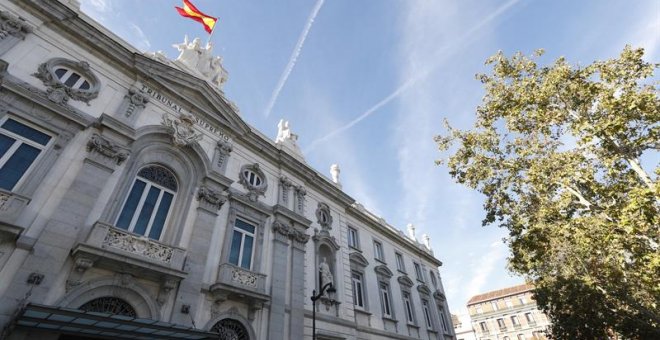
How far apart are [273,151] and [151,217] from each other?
7.18 m

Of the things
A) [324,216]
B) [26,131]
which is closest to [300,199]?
[324,216]

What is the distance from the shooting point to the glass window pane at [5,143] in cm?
869

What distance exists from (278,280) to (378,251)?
10.7 meters

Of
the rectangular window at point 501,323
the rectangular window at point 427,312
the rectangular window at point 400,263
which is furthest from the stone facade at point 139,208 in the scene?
the rectangular window at point 501,323

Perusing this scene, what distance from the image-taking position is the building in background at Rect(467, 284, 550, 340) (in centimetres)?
4766

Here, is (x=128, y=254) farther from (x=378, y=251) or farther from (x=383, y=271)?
(x=378, y=251)

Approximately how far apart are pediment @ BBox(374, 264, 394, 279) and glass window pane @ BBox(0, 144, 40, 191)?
17301 mm

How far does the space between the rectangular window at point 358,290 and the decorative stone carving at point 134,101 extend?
44.0 feet

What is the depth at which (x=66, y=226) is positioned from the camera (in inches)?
341

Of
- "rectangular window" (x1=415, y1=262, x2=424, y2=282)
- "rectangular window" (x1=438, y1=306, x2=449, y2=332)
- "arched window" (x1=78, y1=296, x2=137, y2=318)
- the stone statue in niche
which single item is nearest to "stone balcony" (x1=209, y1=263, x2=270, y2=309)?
"arched window" (x1=78, y1=296, x2=137, y2=318)

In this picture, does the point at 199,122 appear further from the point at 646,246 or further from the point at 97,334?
the point at 646,246

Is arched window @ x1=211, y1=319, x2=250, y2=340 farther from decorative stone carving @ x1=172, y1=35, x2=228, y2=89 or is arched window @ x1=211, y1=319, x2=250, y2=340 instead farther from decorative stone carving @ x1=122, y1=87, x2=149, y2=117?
decorative stone carving @ x1=172, y1=35, x2=228, y2=89

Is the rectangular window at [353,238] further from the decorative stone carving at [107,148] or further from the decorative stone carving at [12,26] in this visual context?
the decorative stone carving at [12,26]

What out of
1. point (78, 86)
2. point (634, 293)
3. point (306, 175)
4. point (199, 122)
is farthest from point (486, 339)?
point (78, 86)
